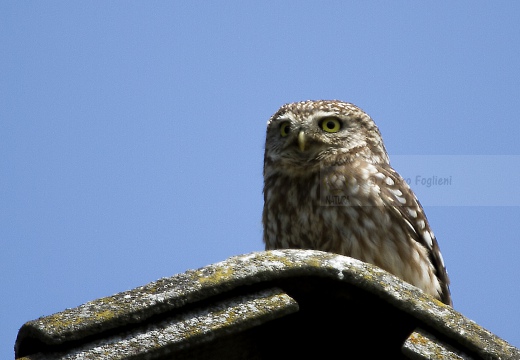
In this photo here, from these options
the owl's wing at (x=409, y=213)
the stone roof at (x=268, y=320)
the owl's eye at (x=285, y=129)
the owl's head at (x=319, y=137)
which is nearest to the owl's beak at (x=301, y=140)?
the owl's head at (x=319, y=137)

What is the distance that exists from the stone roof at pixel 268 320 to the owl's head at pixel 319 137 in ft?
10.6

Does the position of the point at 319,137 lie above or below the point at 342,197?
above

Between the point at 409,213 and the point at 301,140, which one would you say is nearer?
the point at 409,213

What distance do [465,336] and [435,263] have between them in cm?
338

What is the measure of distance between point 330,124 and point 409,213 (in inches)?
46.1

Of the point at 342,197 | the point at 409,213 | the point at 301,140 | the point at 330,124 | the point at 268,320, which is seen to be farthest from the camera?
the point at 330,124

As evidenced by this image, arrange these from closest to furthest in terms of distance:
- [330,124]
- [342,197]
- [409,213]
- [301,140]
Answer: [342,197]
[409,213]
[301,140]
[330,124]

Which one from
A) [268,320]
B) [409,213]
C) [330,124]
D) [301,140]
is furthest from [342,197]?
[268,320]

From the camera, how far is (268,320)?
3.05 meters

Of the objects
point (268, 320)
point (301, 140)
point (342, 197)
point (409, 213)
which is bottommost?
point (409, 213)

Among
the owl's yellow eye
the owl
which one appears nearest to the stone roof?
the owl

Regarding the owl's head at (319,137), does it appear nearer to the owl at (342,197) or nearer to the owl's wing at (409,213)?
the owl at (342,197)

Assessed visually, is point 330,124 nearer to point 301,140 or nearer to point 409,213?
point 301,140

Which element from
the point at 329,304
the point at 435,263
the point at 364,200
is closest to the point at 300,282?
the point at 329,304
